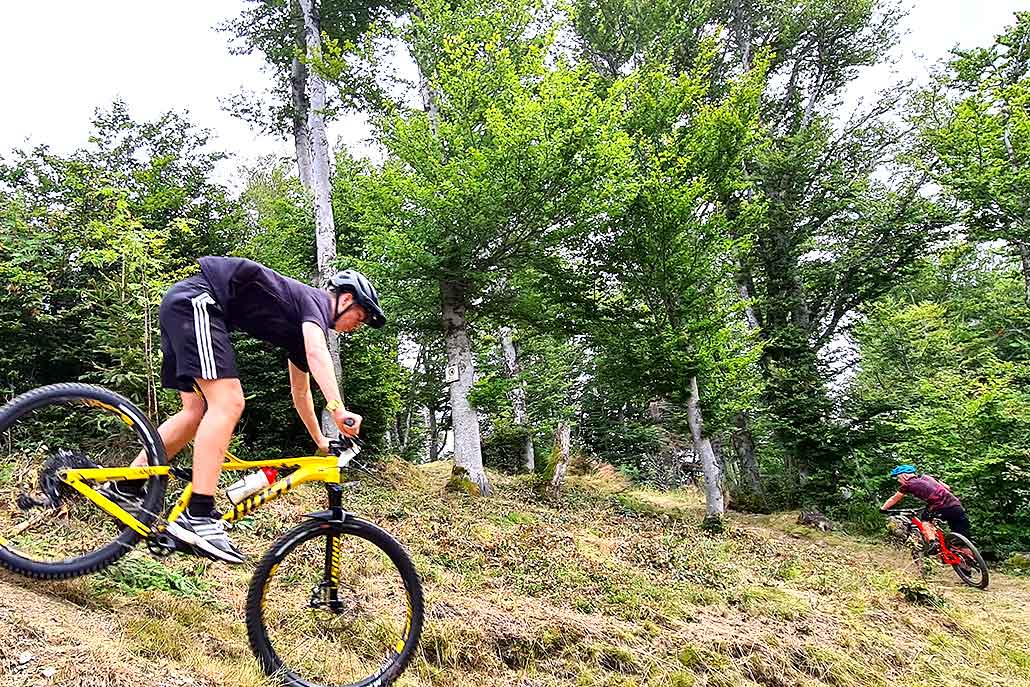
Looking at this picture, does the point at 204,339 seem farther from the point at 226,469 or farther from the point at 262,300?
the point at 226,469

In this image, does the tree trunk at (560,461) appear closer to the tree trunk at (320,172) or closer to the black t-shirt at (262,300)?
the tree trunk at (320,172)

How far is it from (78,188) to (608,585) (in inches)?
372

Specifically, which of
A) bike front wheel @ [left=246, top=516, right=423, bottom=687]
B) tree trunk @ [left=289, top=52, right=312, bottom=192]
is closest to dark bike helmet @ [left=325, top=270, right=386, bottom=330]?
bike front wheel @ [left=246, top=516, right=423, bottom=687]

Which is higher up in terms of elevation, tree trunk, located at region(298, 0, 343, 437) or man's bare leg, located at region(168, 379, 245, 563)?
tree trunk, located at region(298, 0, 343, 437)

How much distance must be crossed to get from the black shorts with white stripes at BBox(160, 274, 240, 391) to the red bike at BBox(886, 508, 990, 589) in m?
11.1

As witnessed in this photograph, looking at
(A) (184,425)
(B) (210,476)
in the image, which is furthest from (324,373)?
(A) (184,425)

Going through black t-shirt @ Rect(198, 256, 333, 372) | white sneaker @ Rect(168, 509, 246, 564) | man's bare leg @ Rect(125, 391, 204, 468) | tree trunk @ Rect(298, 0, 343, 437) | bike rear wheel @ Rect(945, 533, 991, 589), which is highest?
tree trunk @ Rect(298, 0, 343, 437)

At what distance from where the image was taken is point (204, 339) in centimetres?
295

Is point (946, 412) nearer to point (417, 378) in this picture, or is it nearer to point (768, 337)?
point (768, 337)

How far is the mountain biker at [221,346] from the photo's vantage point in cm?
291

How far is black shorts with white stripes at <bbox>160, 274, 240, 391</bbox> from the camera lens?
292 cm

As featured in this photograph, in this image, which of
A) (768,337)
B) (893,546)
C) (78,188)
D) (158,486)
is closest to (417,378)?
(768,337)

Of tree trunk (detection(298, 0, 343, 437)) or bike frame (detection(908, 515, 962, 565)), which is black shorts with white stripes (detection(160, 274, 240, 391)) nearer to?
tree trunk (detection(298, 0, 343, 437))

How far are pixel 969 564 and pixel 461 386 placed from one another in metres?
8.85
